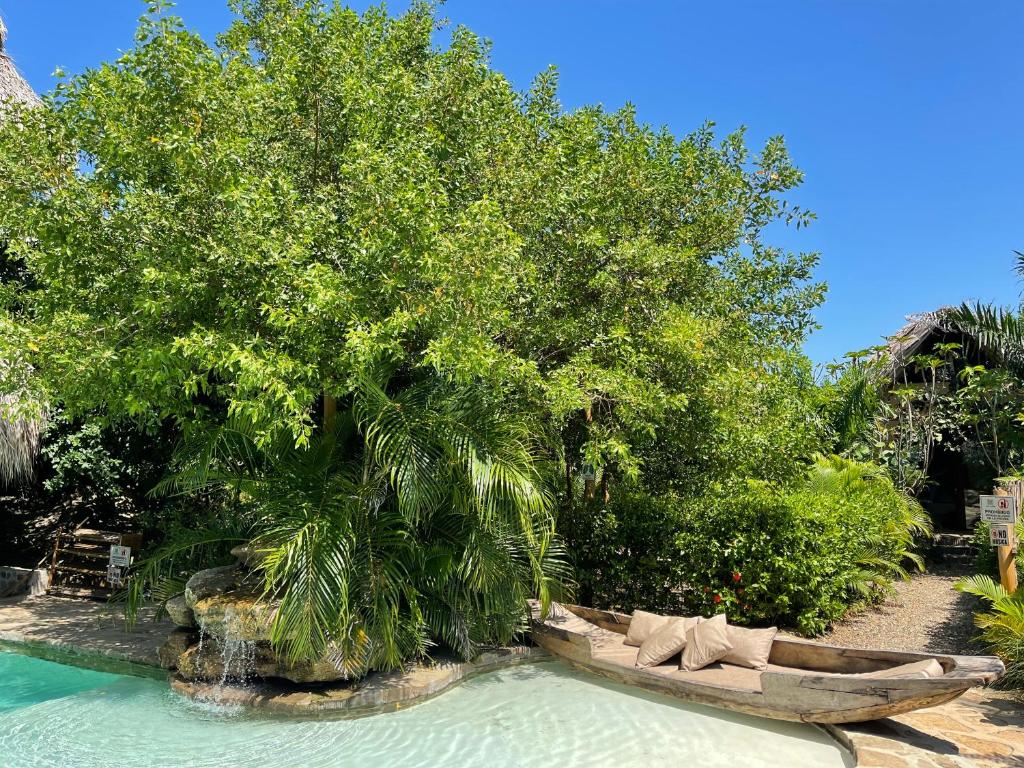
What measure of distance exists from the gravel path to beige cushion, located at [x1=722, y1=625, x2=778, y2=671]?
2443 millimetres

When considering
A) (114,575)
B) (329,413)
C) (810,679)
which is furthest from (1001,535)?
(114,575)

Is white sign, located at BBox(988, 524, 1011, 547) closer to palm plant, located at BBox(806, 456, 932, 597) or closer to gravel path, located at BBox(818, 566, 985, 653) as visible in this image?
gravel path, located at BBox(818, 566, 985, 653)

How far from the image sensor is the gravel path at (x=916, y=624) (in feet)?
26.6

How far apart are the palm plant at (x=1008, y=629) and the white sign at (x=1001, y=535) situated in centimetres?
55

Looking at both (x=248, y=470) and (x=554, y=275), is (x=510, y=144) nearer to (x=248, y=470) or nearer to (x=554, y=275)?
(x=554, y=275)

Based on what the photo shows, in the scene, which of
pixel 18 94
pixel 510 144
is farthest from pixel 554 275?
pixel 18 94

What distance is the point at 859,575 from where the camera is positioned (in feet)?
30.3

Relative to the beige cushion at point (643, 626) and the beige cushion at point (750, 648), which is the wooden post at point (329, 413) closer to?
the beige cushion at point (643, 626)

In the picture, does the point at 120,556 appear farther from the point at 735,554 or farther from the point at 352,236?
the point at 735,554

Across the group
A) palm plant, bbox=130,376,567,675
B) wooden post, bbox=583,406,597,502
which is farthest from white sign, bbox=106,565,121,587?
wooden post, bbox=583,406,597,502

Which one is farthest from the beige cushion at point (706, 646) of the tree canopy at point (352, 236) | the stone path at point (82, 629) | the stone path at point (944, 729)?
the stone path at point (82, 629)

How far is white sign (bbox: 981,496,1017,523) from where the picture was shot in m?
7.49

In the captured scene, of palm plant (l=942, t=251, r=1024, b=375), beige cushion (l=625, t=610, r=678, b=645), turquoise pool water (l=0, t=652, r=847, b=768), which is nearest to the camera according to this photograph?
turquoise pool water (l=0, t=652, r=847, b=768)

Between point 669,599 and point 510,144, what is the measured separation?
5890mm
